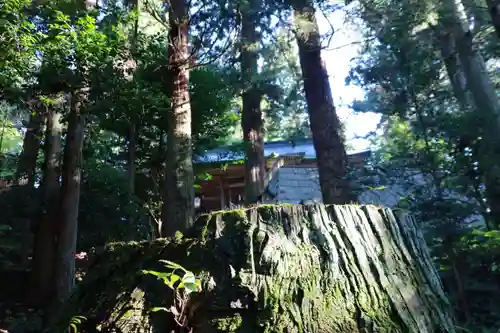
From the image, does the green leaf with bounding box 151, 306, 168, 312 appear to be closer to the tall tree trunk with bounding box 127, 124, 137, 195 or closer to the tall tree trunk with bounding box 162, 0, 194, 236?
the tall tree trunk with bounding box 162, 0, 194, 236

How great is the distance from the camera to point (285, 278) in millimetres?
1684

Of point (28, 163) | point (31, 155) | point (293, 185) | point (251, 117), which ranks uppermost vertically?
point (251, 117)

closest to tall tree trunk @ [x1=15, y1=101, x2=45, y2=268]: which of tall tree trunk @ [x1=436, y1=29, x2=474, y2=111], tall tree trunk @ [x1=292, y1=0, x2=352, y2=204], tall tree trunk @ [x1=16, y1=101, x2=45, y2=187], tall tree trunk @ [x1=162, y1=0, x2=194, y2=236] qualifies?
tall tree trunk @ [x1=16, y1=101, x2=45, y2=187]

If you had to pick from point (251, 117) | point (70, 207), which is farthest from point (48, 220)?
point (251, 117)

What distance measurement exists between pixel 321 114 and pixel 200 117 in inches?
99.9

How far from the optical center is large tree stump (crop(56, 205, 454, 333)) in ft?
5.30

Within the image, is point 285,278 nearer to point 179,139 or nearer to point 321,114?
point 179,139

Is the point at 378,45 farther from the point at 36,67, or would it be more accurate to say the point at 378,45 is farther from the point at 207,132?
the point at 36,67

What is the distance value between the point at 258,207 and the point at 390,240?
2.15 feet

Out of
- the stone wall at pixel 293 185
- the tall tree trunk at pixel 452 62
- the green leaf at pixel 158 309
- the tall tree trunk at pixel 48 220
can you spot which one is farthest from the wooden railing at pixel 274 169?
the green leaf at pixel 158 309

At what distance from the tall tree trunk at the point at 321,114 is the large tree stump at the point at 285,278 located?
4525 millimetres

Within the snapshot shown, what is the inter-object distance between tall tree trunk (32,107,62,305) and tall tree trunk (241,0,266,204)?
156 inches

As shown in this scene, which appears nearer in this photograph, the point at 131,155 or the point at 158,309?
the point at 158,309

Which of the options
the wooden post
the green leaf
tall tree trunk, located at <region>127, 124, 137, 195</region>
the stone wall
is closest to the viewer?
the green leaf
